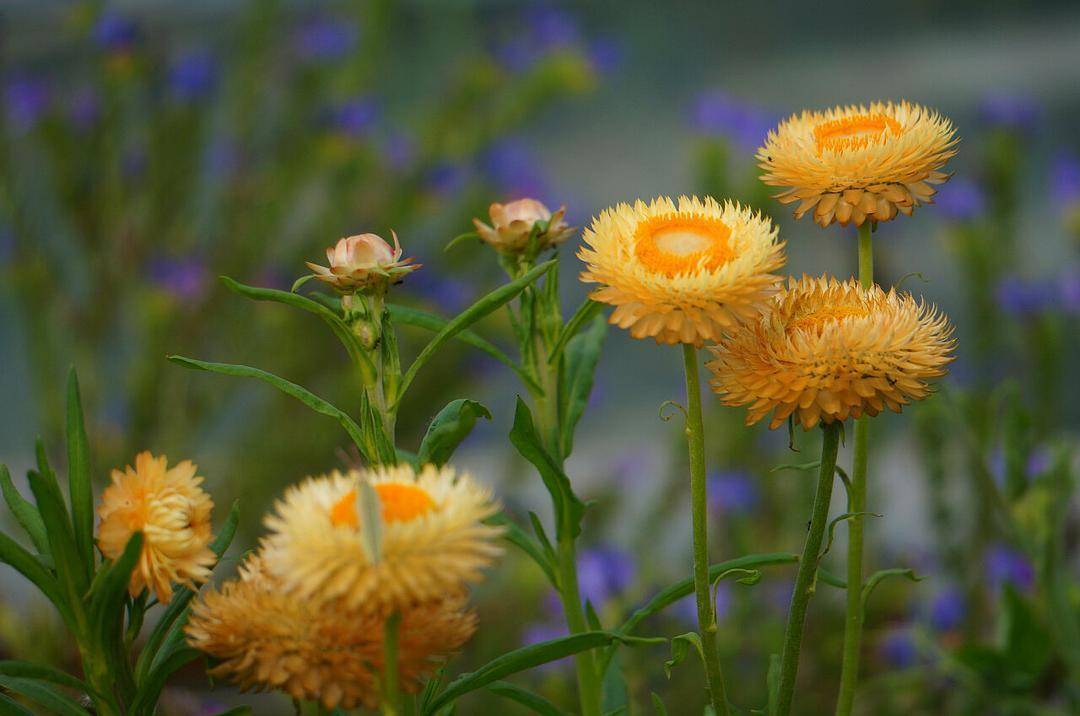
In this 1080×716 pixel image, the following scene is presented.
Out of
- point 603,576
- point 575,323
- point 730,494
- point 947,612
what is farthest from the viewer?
point 730,494

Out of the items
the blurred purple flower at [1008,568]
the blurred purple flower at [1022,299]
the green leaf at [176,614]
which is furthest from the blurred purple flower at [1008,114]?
the green leaf at [176,614]

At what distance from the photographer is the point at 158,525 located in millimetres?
425

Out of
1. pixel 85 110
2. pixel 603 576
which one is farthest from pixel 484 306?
pixel 85 110

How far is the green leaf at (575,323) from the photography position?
1.79 ft

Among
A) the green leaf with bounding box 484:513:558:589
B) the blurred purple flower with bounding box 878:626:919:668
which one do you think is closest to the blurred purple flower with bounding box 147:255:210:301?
the blurred purple flower with bounding box 878:626:919:668

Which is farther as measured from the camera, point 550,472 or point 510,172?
→ point 510,172

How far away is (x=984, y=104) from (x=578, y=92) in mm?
575

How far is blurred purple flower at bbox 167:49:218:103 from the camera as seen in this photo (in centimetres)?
170

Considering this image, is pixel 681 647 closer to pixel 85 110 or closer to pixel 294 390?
pixel 294 390

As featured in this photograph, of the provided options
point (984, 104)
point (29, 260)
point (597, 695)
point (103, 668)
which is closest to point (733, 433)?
point (984, 104)

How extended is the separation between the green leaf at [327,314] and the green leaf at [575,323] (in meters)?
0.10

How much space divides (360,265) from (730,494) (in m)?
1.02

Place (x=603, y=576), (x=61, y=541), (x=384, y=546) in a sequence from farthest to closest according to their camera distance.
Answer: (x=603, y=576)
(x=61, y=541)
(x=384, y=546)

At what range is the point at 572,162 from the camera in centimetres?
322
